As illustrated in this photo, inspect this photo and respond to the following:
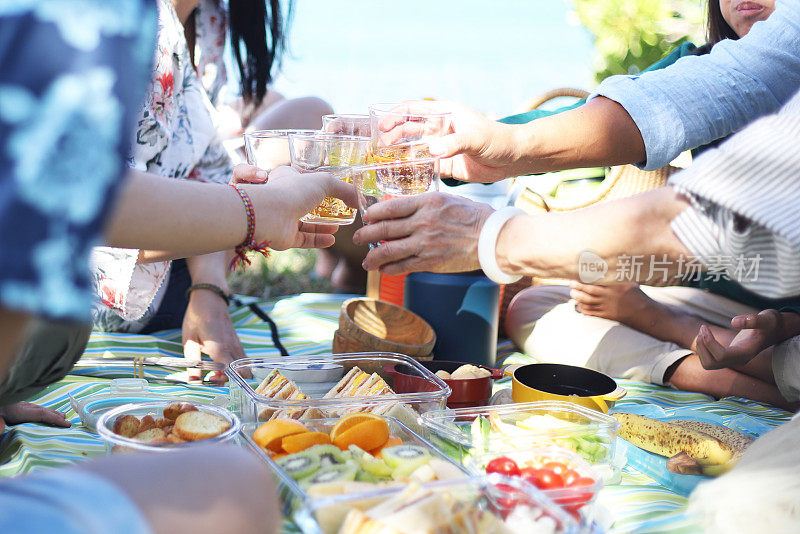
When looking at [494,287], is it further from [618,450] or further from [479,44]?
[479,44]

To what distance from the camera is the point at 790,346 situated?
2098 mm

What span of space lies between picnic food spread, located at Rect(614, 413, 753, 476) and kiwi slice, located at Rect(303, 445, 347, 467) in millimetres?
680

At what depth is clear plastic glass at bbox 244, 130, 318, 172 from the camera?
179 centimetres

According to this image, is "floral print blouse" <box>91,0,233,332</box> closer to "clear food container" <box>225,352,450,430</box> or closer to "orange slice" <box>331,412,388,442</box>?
"clear food container" <box>225,352,450,430</box>

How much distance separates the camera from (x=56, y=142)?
2.46 ft

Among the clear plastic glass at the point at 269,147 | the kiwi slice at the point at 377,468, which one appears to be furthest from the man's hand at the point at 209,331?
the kiwi slice at the point at 377,468

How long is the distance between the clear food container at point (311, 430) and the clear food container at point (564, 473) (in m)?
0.06

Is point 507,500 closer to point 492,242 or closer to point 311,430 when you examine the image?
point 311,430

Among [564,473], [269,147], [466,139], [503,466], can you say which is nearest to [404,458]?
[503,466]

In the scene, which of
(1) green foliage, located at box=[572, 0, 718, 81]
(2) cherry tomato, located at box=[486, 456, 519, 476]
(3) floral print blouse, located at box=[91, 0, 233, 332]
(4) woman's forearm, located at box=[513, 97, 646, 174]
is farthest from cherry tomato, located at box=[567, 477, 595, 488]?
(1) green foliage, located at box=[572, 0, 718, 81]

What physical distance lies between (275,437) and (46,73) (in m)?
0.84

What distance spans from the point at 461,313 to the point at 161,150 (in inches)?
41.6

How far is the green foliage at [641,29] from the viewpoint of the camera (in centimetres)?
457

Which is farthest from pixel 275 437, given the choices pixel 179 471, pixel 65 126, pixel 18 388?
pixel 65 126
